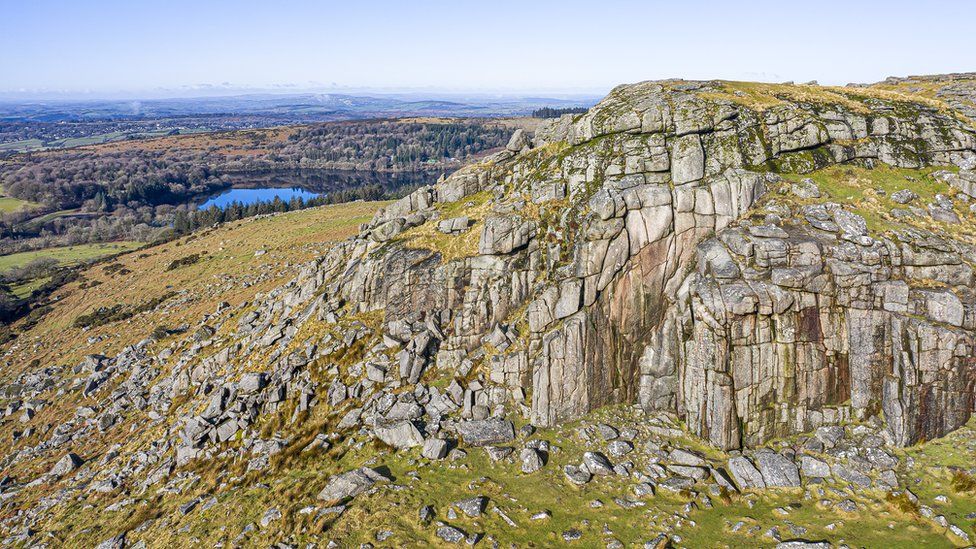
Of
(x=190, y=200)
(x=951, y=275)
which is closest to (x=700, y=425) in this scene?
(x=951, y=275)

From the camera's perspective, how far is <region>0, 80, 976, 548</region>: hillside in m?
21.4

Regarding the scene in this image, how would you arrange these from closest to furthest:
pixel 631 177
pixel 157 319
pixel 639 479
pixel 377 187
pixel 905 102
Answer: pixel 639 479 → pixel 631 177 → pixel 905 102 → pixel 157 319 → pixel 377 187

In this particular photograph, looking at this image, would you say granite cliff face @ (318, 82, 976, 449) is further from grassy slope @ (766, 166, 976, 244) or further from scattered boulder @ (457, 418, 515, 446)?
scattered boulder @ (457, 418, 515, 446)

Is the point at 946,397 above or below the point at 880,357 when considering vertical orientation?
below

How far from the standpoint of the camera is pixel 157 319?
165ft

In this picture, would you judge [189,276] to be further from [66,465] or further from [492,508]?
[492,508]

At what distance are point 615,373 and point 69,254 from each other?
11727 cm

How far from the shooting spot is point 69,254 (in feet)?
326

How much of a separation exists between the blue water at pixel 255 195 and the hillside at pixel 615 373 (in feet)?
492

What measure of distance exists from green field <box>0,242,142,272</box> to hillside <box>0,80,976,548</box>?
74780mm

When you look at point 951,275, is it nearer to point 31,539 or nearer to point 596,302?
point 596,302

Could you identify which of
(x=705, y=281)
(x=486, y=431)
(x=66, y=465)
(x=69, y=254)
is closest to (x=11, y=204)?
(x=69, y=254)

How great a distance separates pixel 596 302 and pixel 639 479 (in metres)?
9.25

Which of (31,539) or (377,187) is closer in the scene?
→ (31,539)
